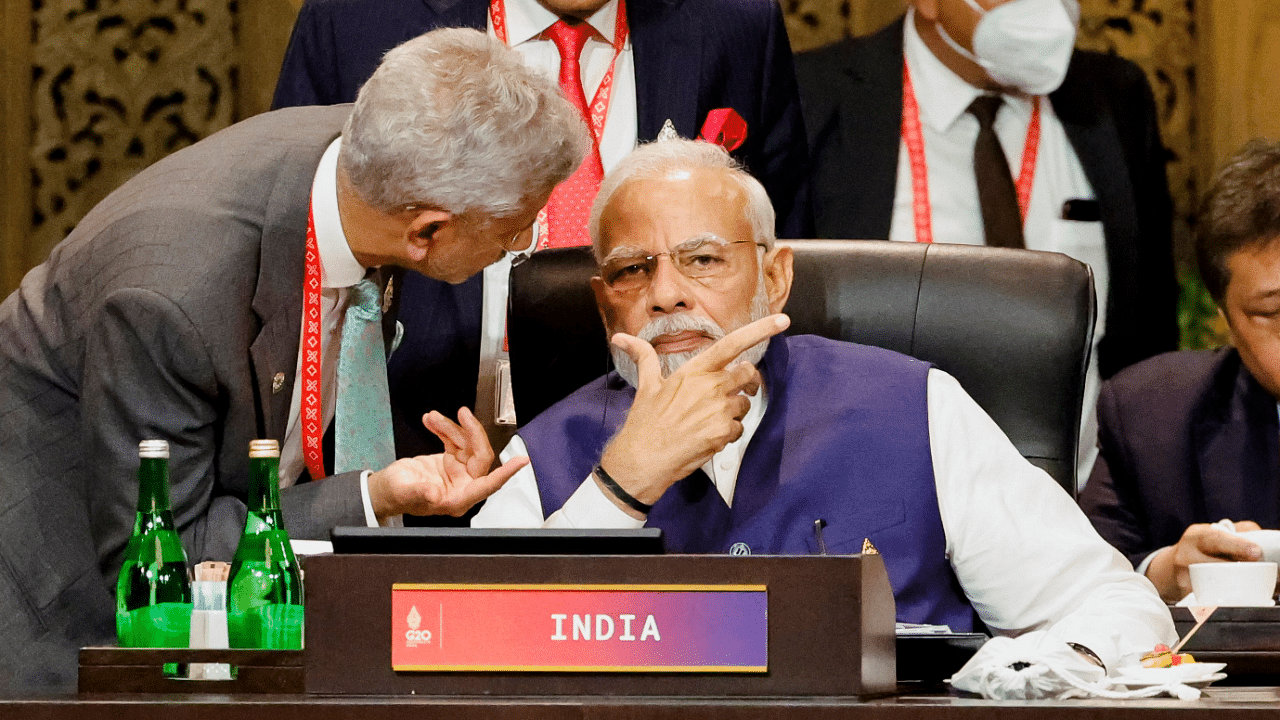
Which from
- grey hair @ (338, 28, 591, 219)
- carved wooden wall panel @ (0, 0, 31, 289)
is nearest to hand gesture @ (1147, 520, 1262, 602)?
grey hair @ (338, 28, 591, 219)

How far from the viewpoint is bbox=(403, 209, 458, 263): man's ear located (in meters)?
1.93

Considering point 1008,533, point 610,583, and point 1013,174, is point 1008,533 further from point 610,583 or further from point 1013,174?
point 1013,174

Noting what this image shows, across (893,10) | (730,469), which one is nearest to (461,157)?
(730,469)

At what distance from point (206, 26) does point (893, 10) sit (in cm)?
164

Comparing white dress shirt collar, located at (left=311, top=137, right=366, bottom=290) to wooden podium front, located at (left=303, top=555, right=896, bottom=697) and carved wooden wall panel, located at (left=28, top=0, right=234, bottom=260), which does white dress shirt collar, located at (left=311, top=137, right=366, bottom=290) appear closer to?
wooden podium front, located at (left=303, top=555, right=896, bottom=697)

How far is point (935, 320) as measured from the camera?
82.0 inches

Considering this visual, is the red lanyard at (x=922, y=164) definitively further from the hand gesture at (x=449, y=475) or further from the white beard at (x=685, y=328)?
Result: the hand gesture at (x=449, y=475)

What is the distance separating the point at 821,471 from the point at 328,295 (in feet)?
2.31

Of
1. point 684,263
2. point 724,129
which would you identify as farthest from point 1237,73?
point 684,263

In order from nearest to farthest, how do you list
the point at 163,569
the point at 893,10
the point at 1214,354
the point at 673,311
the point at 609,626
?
the point at 609,626 → the point at 163,569 → the point at 673,311 → the point at 1214,354 → the point at 893,10

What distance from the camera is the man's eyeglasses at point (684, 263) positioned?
2000 mm

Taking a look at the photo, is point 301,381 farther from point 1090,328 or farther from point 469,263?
point 1090,328

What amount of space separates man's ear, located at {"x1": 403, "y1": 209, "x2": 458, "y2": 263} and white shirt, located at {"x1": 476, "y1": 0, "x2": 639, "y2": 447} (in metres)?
0.67

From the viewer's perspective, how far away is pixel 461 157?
1.87 m
